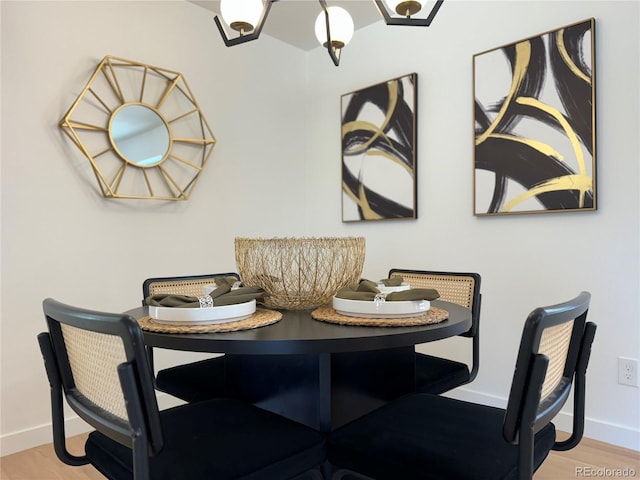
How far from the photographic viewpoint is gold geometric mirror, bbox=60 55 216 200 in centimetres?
237

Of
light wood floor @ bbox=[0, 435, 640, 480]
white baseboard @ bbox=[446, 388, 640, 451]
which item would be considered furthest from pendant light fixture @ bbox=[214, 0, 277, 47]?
white baseboard @ bbox=[446, 388, 640, 451]

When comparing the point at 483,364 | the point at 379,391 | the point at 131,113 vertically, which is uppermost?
the point at 131,113

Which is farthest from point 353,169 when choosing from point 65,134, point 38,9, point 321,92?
point 38,9

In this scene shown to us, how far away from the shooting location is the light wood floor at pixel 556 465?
1.89 m

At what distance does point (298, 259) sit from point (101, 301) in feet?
5.41

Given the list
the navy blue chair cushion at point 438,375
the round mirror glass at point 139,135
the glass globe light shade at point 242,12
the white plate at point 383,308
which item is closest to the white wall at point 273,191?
the round mirror glass at point 139,135

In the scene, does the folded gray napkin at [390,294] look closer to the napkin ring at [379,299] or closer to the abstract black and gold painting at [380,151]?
the napkin ring at [379,299]

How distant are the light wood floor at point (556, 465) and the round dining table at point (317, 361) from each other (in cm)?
97

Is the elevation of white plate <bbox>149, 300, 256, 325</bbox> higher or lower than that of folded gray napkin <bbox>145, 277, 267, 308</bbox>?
lower

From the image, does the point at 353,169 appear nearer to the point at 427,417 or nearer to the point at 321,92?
the point at 321,92

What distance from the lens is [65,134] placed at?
7.48 ft

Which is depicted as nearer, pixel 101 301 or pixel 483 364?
pixel 101 301

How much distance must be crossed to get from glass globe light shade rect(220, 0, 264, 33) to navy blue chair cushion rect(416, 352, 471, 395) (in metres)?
1.30

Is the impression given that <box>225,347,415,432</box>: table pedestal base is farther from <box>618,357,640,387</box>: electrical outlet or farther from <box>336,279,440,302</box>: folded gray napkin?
<box>618,357,640,387</box>: electrical outlet
